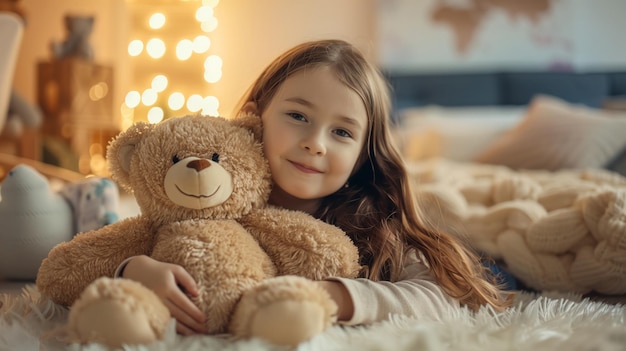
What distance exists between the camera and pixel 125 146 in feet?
2.74

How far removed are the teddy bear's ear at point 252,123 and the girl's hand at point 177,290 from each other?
0.25 metres

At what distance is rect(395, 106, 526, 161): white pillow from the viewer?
97.0 inches

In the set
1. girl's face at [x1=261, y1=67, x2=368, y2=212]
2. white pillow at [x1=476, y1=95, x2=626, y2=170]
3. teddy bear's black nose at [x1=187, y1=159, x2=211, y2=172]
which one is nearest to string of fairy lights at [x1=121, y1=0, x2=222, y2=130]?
white pillow at [x1=476, y1=95, x2=626, y2=170]

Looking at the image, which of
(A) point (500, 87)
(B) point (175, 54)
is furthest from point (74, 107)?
(A) point (500, 87)

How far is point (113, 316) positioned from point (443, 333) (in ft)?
1.18

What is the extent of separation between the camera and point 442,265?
0.88 meters

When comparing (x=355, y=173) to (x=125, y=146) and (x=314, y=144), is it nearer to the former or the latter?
(x=314, y=144)

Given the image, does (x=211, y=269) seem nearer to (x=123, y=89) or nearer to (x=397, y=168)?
(x=397, y=168)

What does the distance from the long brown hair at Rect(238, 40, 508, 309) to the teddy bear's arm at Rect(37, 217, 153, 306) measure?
277mm

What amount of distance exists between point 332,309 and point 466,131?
77.1 inches

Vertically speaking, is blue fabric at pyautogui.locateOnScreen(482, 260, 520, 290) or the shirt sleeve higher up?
the shirt sleeve

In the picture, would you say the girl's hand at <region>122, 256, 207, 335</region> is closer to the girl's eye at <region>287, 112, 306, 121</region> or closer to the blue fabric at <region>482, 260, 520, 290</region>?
the girl's eye at <region>287, 112, 306, 121</region>

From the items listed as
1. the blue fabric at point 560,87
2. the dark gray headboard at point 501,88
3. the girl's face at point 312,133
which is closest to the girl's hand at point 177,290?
the girl's face at point 312,133

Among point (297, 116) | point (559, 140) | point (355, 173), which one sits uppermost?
point (297, 116)
